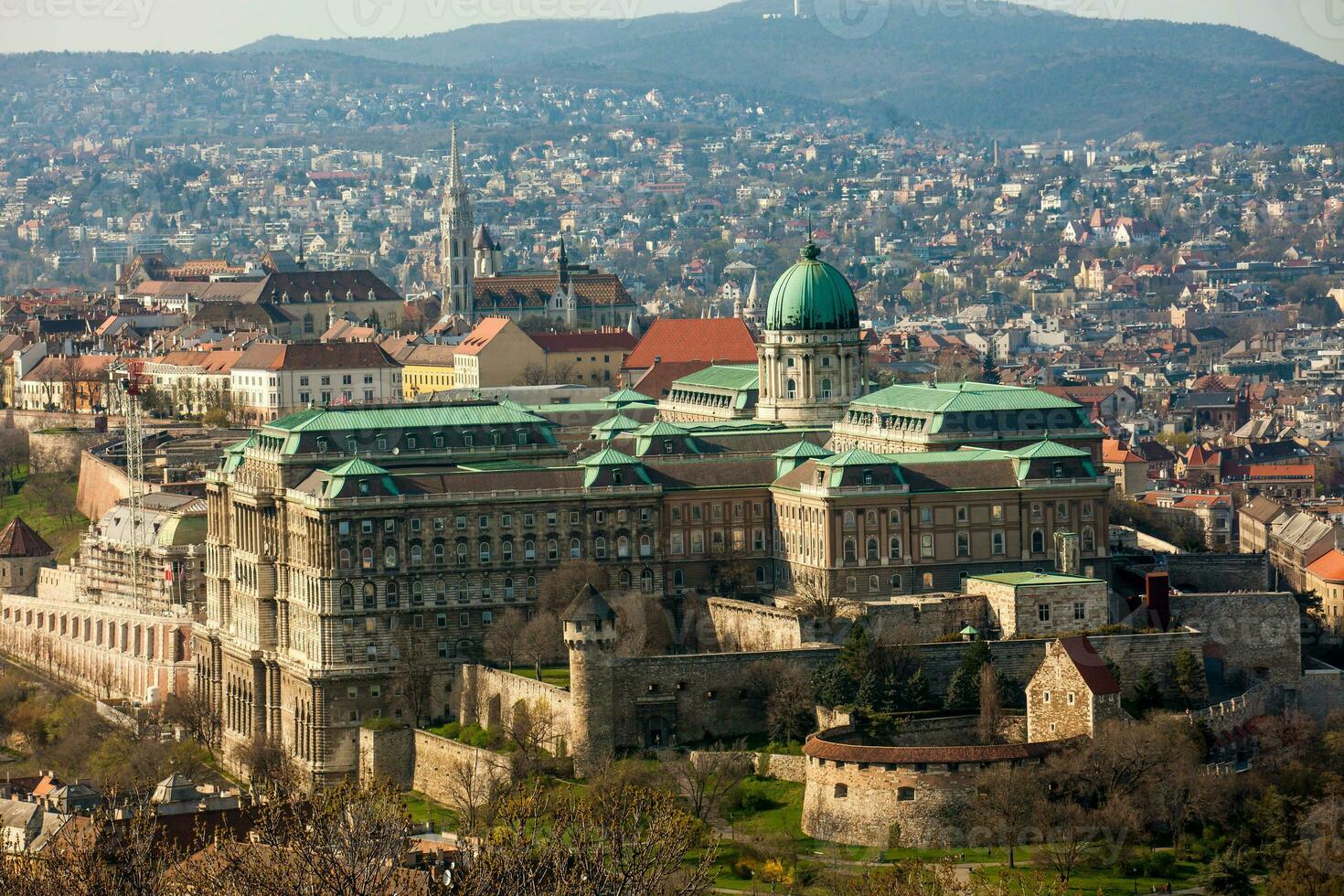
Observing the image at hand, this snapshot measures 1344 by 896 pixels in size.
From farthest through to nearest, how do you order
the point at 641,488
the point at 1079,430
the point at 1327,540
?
the point at 1327,540
the point at 1079,430
the point at 641,488

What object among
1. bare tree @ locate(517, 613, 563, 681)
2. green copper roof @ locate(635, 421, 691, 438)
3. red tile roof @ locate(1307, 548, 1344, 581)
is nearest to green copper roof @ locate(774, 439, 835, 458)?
green copper roof @ locate(635, 421, 691, 438)

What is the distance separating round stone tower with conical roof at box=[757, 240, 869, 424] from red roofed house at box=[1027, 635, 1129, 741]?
35.0 metres

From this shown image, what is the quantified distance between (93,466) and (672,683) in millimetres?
72563

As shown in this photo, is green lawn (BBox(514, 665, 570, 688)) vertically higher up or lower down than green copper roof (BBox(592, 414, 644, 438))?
lower down

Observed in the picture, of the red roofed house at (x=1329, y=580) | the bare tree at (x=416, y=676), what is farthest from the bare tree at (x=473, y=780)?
the red roofed house at (x=1329, y=580)

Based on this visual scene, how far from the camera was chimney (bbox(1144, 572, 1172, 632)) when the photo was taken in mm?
106450

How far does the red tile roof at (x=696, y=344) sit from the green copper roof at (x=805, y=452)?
53.0 metres

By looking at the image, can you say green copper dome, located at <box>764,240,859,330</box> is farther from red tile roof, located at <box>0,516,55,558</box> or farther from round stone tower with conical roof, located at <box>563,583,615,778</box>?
red tile roof, located at <box>0,516,55,558</box>

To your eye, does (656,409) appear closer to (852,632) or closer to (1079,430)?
(1079,430)

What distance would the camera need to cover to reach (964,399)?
405 feet

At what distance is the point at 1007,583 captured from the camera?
106688 mm

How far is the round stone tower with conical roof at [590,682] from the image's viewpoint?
10194cm

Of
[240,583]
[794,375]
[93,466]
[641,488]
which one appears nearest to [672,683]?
[641,488]

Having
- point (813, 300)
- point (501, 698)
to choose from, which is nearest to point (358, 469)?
point (501, 698)
